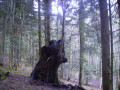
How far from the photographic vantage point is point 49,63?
20.9 feet

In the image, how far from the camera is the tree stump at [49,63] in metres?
6.23

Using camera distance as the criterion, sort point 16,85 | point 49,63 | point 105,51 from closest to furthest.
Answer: point 16,85, point 105,51, point 49,63

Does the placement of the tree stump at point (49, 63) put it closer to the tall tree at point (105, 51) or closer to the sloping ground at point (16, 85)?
the sloping ground at point (16, 85)

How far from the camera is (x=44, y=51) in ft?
20.4

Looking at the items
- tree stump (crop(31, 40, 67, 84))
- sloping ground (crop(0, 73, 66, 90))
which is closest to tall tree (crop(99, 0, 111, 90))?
tree stump (crop(31, 40, 67, 84))

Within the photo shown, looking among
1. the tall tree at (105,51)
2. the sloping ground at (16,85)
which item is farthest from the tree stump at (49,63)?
the tall tree at (105,51)

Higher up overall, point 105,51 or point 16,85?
point 105,51

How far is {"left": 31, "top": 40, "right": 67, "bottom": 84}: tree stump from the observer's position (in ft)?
20.5

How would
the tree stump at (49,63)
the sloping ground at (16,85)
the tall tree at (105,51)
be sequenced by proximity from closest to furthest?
1. the sloping ground at (16,85)
2. the tall tree at (105,51)
3. the tree stump at (49,63)

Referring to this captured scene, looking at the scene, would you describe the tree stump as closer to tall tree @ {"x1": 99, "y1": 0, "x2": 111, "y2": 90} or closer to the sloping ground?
the sloping ground

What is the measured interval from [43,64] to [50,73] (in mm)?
838

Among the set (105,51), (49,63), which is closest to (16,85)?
(49,63)

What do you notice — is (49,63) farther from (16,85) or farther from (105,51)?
(105,51)

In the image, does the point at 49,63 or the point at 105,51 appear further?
the point at 49,63
